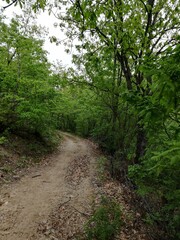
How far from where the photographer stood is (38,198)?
21.4ft

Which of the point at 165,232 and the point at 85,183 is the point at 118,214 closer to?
the point at 165,232

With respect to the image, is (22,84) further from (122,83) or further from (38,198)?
(38,198)

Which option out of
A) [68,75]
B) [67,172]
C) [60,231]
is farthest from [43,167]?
[60,231]

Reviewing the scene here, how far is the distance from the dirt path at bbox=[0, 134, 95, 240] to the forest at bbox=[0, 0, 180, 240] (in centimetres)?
194

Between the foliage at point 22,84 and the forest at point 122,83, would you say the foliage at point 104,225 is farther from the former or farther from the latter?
the foliage at point 22,84

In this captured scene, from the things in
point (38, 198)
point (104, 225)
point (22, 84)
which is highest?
point (22, 84)

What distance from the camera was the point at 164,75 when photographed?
2.40 m

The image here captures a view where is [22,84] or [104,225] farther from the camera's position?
[22,84]

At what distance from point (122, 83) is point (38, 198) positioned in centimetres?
699

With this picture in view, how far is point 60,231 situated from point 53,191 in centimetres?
248

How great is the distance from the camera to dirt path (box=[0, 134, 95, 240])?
188 inches

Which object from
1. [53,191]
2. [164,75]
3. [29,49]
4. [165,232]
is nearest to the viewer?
[164,75]

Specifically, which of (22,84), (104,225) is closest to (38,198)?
(104,225)

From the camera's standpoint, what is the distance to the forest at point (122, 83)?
297 cm
